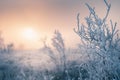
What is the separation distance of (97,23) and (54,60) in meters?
59.8

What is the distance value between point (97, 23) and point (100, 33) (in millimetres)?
245

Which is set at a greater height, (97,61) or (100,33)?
(100,33)

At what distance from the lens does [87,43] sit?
698 cm

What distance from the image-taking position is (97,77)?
24.5 ft

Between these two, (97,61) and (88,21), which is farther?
(97,61)

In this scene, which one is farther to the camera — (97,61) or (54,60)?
(54,60)

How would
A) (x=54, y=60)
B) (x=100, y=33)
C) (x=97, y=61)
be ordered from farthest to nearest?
1. (x=54, y=60)
2. (x=97, y=61)
3. (x=100, y=33)

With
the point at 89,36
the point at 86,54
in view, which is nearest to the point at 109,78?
the point at 86,54

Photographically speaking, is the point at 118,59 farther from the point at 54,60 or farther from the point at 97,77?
the point at 54,60

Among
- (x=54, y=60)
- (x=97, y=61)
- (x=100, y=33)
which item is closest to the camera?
(x=100, y=33)

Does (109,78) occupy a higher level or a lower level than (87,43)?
lower

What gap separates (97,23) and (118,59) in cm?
96

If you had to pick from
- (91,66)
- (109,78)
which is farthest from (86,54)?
(109,78)

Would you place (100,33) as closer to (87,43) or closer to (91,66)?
(87,43)
